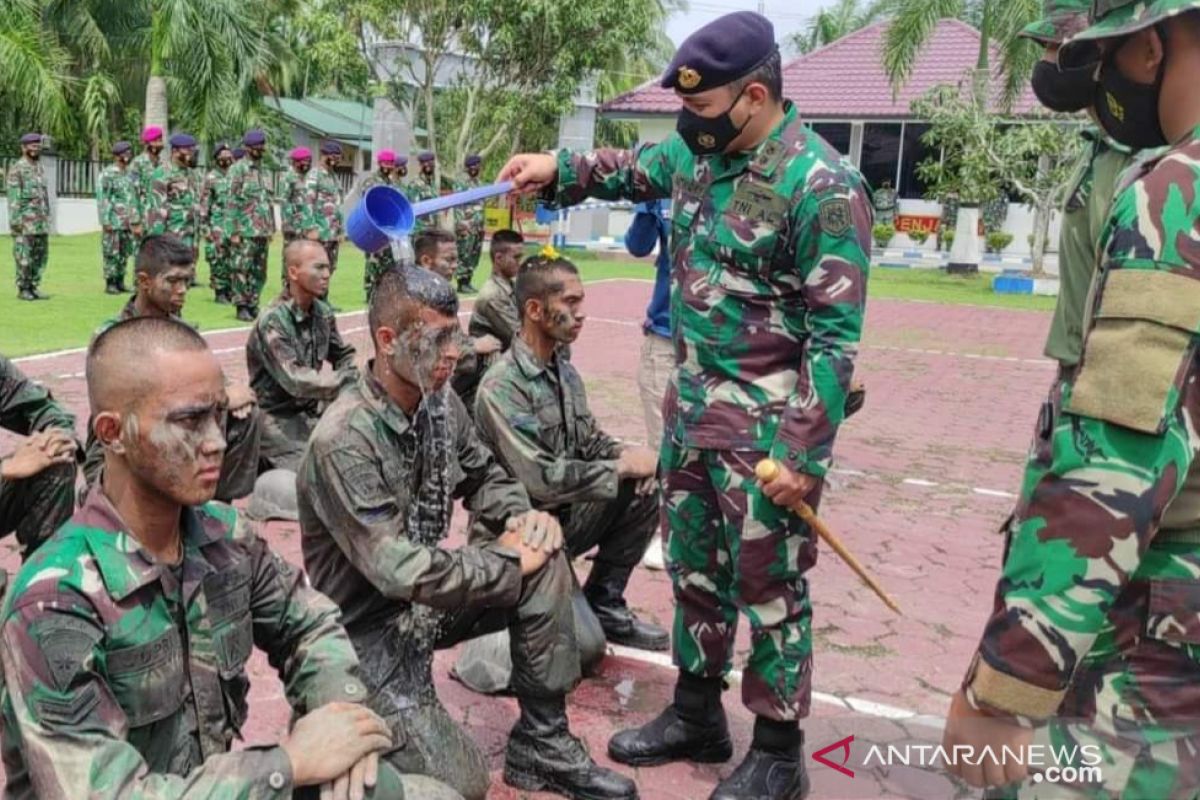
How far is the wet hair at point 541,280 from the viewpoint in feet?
13.9

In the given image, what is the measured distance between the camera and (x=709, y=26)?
10.3ft

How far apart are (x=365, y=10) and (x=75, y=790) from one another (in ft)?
65.9

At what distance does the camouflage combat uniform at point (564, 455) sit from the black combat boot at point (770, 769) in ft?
3.67

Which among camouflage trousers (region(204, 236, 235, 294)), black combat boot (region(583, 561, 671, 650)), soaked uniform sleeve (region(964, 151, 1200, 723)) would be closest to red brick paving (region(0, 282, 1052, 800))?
black combat boot (region(583, 561, 671, 650))

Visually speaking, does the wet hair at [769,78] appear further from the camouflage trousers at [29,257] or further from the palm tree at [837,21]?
the palm tree at [837,21]

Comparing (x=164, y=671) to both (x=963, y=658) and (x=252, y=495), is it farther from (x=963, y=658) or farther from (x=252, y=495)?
(x=252, y=495)

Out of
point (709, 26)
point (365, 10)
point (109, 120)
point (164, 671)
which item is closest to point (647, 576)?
point (709, 26)

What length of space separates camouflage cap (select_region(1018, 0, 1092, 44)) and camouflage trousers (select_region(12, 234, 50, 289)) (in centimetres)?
1317

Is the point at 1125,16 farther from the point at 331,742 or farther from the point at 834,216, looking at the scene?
the point at 331,742

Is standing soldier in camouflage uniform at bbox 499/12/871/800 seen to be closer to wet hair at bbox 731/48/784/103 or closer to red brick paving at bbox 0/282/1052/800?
wet hair at bbox 731/48/784/103

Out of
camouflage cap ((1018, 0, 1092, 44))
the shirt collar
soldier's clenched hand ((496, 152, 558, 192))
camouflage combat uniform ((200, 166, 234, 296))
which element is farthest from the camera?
camouflage combat uniform ((200, 166, 234, 296))

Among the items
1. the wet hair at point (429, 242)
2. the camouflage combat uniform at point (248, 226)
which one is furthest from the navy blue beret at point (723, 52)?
the camouflage combat uniform at point (248, 226)

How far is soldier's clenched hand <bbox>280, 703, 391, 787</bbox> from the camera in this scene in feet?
6.92

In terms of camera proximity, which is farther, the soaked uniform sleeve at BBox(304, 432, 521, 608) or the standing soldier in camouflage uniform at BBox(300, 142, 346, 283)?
the standing soldier in camouflage uniform at BBox(300, 142, 346, 283)
